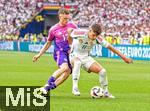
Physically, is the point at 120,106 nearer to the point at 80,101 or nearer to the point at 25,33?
the point at 80,101

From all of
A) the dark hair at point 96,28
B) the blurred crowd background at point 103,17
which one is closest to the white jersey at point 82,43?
the dark hair at point 96,28

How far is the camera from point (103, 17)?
61.2 m

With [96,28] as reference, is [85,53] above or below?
below

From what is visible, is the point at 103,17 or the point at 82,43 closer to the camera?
the point at 82,43

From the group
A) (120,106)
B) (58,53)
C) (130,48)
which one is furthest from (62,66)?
(130,48)

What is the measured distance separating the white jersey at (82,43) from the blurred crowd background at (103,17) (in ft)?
101

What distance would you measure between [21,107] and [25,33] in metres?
59.4

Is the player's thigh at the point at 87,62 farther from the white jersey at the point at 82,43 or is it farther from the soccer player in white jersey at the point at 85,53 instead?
the white jersey at the point at 82,43

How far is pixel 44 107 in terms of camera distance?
11828 mm

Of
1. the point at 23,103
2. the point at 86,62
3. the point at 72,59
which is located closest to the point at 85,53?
the point at 86,62

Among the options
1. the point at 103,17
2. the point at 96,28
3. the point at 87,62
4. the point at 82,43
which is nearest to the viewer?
the point at 96,28

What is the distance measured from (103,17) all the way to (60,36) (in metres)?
45.7

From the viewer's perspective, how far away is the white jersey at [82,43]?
15078 millimetres

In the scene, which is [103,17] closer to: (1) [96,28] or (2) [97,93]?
(2) [97,93]
